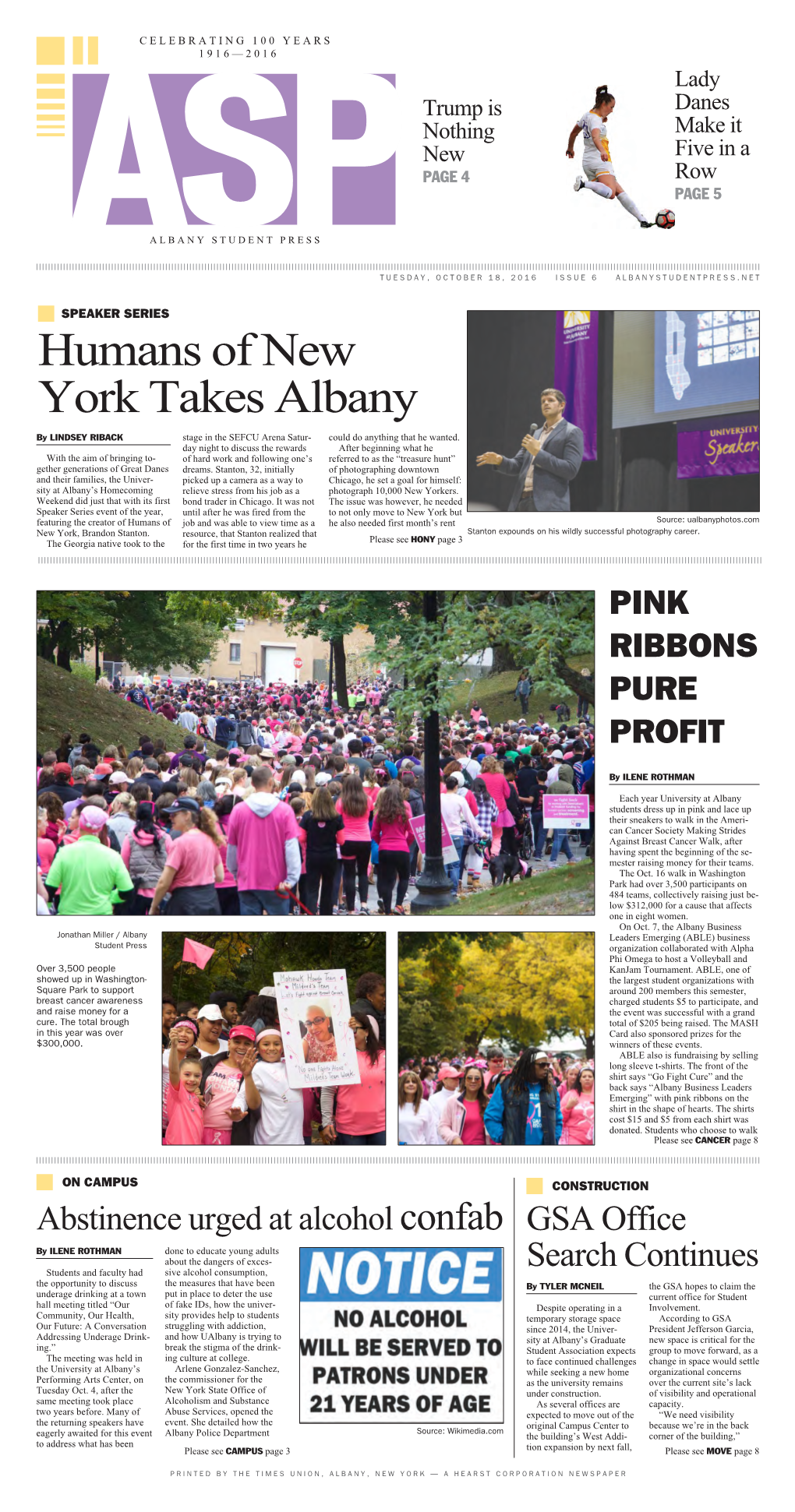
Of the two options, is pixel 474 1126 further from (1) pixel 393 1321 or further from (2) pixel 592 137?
(2) pixel 592 137

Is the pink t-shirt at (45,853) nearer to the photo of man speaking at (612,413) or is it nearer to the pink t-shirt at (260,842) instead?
the pink t-shirt at (260,842)

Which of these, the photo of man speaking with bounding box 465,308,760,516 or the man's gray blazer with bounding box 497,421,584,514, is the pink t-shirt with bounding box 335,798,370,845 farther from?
the man's gray blazer with bounding box 497,421,584,514

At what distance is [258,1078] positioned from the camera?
5.70 metres

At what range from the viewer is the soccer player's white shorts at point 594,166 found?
18.6ft

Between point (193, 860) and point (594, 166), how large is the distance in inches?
157

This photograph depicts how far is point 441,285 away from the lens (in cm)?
569

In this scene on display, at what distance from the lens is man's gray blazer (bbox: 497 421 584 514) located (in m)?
5.68

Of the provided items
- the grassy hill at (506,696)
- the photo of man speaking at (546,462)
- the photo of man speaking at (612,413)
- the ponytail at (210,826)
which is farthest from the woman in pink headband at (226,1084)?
the photo of man speaking at (546,462)

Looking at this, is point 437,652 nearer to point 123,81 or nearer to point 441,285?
point 441,285

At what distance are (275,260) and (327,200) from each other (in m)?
0.38

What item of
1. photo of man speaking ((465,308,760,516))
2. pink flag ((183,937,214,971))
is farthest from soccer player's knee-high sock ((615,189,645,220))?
pink flag ((183,937,214,971))

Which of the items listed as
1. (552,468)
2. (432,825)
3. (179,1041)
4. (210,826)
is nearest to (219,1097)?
(179,1041)

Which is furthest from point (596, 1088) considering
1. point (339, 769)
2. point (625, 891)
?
point (339, 769)

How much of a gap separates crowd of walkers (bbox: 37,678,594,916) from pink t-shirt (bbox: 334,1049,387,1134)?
802 mm
